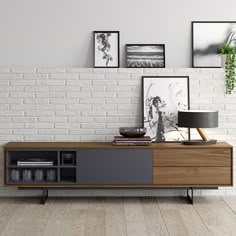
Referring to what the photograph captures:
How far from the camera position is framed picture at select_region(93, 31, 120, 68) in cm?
561

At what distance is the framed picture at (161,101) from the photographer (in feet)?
18.2

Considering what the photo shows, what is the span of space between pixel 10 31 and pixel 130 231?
237cm

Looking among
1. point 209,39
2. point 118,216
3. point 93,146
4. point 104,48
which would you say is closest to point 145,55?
point 104,48

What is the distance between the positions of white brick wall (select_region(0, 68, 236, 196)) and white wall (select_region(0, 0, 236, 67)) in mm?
207

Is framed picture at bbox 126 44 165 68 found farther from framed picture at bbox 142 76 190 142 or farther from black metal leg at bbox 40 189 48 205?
black metal leg at bbox 40 189 48 205

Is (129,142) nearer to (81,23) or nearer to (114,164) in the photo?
(114,164)

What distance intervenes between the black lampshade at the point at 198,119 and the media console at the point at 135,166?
0.64 ft

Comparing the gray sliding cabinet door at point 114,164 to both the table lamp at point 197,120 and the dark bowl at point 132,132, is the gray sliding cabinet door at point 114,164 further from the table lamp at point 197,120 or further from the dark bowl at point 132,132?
the table lamp at point 197,120

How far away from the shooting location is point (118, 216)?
486 cm

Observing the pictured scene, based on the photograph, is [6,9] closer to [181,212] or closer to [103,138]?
[103,138]

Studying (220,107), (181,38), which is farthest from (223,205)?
(181,38)

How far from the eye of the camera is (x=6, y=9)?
557cm

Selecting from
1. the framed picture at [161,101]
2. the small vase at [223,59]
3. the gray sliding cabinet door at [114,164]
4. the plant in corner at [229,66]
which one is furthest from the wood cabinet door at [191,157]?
the small vase at [223,59]

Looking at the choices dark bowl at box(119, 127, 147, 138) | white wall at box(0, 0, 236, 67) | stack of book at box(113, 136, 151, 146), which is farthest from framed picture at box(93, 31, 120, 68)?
stack of book at box(113, 136, 151, 146)
